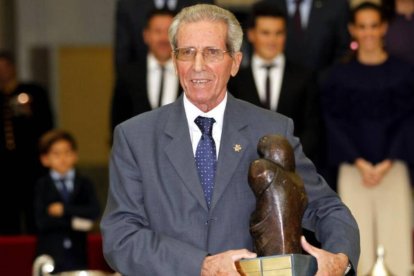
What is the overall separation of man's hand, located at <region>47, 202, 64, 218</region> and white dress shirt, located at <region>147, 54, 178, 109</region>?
82 centimetres

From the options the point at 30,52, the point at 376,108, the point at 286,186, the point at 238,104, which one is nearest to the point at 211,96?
the point at 238,104

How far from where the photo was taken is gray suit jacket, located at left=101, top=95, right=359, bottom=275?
3.71 meters

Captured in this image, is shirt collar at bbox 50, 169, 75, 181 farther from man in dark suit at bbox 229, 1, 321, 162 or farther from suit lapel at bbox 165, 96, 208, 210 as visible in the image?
suit lapel at bbox 165, 96, 208, 210

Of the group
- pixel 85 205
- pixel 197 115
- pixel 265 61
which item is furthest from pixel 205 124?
pixel 85 205

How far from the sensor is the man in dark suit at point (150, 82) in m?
7.41

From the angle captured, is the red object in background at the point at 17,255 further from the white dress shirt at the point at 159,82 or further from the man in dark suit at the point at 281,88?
the man in dark suit at the point at 281,88

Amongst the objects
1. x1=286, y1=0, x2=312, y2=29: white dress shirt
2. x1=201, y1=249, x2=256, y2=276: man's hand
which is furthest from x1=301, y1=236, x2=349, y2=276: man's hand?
x1=286, y1=0, x2=312, y2=29: white dress shirt

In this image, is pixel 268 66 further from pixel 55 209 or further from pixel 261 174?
pixel 261 174

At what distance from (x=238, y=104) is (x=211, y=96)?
0.55 ft

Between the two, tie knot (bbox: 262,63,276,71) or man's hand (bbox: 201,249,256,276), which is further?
tie knot (bbox: 262,63,276,71)

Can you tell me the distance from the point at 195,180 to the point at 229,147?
159mm

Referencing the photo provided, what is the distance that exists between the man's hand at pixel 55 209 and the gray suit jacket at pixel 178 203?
11.8 ft

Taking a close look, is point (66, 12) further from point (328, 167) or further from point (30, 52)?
point (328, 167)

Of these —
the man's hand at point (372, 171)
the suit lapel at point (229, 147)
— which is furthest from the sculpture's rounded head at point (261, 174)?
the man's hand at point (372, 171)
